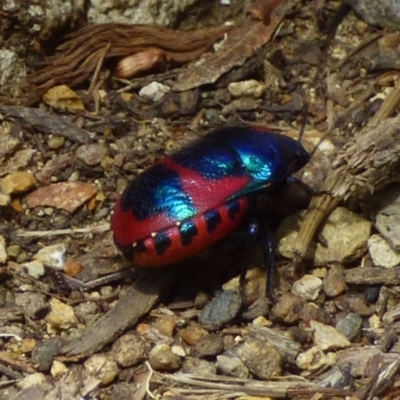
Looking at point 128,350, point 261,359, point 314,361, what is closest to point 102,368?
point 128,350

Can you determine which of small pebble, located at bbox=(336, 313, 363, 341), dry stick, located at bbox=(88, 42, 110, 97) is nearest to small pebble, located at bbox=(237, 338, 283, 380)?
small pebble, located at bbox=(336, 313, 363, 341)

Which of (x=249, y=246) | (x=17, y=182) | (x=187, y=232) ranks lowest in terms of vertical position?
(x=249, y=246)

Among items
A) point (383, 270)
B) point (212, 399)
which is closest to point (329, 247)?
point (383, 270)

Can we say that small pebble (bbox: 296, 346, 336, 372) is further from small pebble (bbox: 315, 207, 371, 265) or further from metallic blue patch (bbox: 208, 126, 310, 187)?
metallic blue patch (bbox: 208, 126, 310, 187)

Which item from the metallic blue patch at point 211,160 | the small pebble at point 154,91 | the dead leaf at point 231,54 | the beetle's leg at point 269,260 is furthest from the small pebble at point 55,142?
the beetle's leg at point 269,260

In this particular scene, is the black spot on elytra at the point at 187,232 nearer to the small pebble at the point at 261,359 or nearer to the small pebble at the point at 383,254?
the small pebble at the point at 261,359

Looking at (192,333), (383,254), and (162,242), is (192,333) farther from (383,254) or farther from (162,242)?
(383,254)

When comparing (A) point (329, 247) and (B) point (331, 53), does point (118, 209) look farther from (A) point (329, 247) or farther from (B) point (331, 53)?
(B) point (331, 53)
